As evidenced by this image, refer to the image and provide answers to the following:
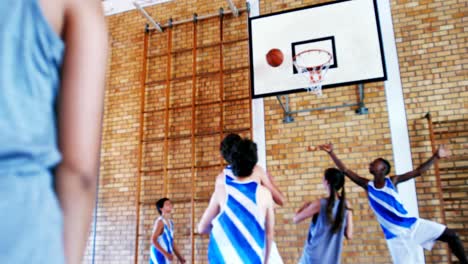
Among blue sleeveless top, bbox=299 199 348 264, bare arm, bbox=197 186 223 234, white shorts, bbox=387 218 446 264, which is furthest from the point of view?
white shorts, bbox=387 218 446 264

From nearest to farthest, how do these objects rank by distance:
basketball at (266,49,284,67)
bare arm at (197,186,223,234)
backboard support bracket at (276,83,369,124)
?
bare arm at (197,186,223,234), basketball at (266,49,284,67), backboard support bracket at (276,83,369,124)

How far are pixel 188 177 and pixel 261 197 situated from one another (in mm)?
4294

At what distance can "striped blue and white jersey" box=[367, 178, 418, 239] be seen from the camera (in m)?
4.61

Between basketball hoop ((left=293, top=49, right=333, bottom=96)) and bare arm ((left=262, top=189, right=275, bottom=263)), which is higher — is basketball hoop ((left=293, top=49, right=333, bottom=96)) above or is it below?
above

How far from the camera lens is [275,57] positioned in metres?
5.64

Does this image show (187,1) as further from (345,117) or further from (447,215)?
(447,215)

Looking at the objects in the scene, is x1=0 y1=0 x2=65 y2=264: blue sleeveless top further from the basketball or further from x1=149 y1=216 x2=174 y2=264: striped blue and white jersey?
x1=149 y1=216 x2=174 y2=264: striped blue and white jersey

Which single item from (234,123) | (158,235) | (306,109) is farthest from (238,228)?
(234,123)

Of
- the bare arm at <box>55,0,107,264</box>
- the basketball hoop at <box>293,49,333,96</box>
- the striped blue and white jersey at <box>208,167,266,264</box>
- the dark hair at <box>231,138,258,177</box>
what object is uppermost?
the basketball hoop at <box>293,49,333,96</box>

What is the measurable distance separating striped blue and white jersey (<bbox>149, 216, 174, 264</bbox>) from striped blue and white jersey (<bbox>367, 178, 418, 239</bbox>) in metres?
2.88

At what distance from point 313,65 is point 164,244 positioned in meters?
3.31

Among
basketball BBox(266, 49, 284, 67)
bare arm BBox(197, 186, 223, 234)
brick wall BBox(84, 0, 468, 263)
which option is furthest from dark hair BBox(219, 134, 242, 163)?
brick wall BBox(84, 0, 468, 263)

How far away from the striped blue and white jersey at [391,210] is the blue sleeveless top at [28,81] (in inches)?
182

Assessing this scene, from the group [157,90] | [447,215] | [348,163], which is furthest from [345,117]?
[157,90]
